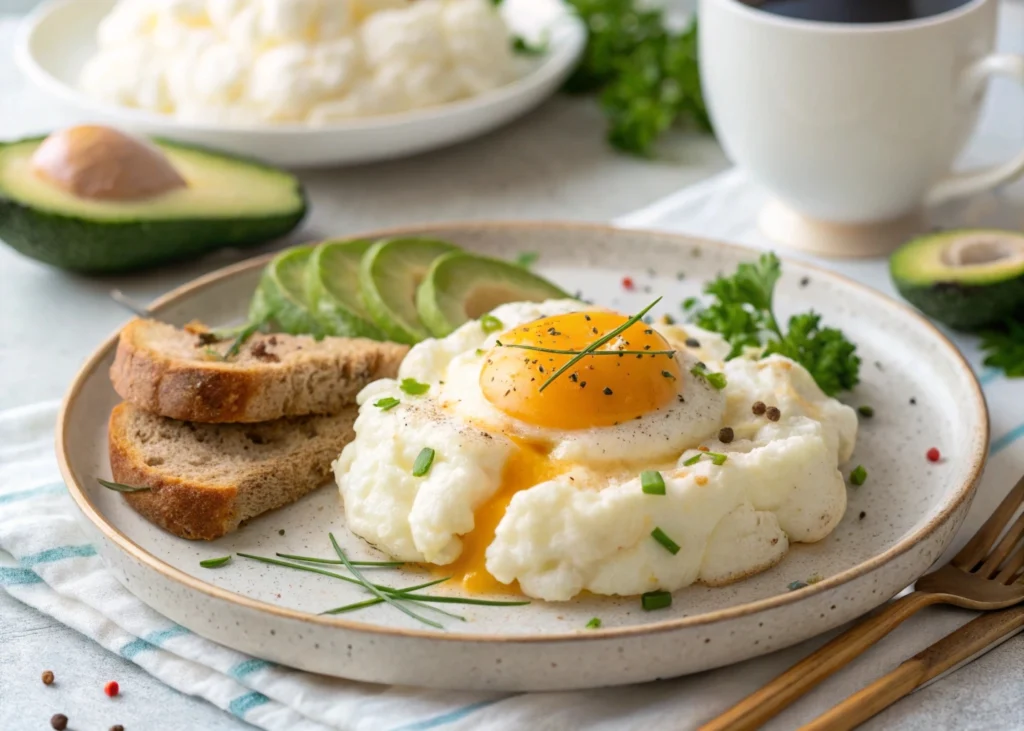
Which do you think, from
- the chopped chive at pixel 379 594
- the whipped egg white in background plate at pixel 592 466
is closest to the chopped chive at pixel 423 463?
the whipped egg white in background plate at pixel 592 466

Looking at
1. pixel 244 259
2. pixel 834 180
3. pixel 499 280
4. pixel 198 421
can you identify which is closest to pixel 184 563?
pixel 198 421

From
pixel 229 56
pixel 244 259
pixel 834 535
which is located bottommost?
pixel 244 259

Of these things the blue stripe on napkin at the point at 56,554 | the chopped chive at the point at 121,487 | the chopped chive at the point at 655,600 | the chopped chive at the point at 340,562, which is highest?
the chopped chive at the point at 121,487

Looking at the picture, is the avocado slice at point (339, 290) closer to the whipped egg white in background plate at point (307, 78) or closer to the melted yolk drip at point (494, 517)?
the melted yolk drip at point (494, 517)

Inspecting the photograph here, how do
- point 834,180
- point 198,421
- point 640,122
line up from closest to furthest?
point 198,421 → point 834,180 → point 640,122

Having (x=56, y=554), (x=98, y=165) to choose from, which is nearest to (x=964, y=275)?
(x=56, y=554)

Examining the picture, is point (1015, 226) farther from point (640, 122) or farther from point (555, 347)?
point (555, 347)
